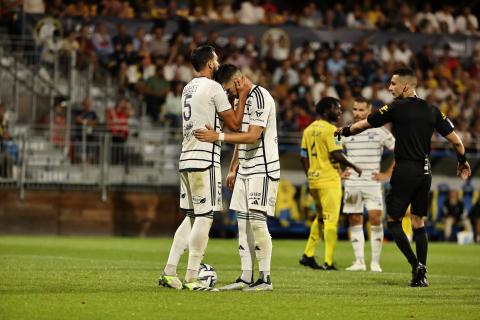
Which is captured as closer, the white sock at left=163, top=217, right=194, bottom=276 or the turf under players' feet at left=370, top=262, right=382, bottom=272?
the white sock at left=163, top=217, right=194, bottom=276

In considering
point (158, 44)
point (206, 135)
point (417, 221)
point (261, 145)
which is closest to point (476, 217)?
point (158, 44)

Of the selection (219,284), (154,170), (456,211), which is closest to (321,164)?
(219,284)

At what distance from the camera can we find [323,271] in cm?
1542

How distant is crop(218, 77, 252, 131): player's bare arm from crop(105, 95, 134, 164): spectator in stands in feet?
46.2

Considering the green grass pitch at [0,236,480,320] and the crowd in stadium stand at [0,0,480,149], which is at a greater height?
the crowd in stadium stand at [0,0,480,149]

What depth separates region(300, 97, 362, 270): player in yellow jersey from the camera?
1603 cm

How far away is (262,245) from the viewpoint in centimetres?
1149

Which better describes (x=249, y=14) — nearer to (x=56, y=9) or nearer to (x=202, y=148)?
(x=56, y=9)

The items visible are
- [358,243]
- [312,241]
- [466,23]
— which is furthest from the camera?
[466,23]

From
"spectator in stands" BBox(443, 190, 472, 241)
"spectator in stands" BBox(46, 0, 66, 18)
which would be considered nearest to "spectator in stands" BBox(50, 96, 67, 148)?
"spectator in stands" BBox(46, 0, 66, 18)

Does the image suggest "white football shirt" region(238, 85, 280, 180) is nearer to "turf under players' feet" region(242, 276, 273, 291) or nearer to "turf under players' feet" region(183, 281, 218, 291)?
"turf under players' feet" region(242, 276, 273, 291)

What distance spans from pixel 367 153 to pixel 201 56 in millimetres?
6274

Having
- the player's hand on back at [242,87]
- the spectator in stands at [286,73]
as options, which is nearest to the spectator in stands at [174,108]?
the spectator in stands at [286,73]

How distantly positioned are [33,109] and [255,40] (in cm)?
743
